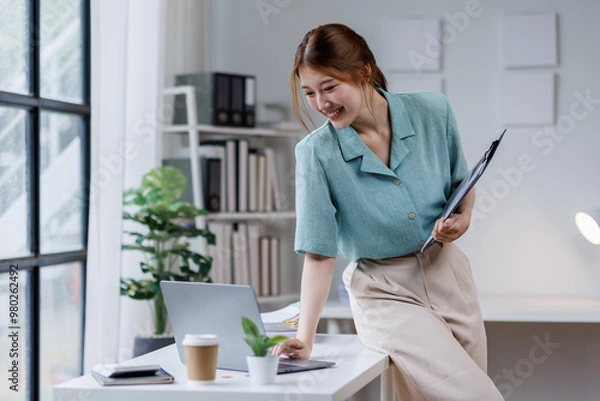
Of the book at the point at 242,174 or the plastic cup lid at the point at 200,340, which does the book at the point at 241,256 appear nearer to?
the book at the point at 242,174

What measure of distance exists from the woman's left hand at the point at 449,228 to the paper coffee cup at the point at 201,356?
560 millimetres

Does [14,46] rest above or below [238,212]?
above

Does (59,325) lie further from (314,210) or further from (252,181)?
(314,210)

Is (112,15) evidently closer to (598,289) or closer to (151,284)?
(151,284)

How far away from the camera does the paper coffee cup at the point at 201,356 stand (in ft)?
4.86

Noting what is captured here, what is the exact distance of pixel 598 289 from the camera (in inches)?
140

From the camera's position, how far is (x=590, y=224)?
11.0ft

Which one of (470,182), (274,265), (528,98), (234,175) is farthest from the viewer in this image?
(274,265)

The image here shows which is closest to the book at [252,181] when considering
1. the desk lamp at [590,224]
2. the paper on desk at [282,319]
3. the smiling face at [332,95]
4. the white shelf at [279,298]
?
the white shelf at [279,298]

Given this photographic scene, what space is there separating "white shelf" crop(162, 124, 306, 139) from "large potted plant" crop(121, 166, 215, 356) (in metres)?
0.29

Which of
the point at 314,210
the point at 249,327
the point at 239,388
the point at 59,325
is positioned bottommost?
the point at 59,325

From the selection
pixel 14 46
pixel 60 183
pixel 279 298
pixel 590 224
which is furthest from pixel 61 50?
pixel 590 224

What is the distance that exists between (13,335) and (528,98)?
229 cm

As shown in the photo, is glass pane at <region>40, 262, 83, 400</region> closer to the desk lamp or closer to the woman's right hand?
the woman's right hand
